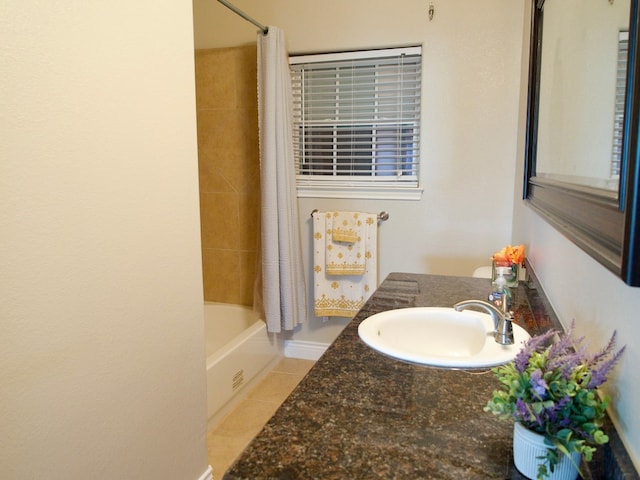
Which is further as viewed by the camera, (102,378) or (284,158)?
(284,158)

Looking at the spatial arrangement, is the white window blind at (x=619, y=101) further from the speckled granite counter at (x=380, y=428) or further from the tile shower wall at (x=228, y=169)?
the tile shower wall at (x=228, y=169)

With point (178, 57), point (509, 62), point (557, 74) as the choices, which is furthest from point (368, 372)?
point (509, 62)

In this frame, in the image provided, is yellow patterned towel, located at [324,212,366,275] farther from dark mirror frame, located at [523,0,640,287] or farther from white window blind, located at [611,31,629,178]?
white window blind, located at [611,31,629,178]

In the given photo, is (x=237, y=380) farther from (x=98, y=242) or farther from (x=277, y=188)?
(x=98, y=242)

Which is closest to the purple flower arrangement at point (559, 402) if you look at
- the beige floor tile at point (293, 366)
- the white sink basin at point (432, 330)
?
the white sink basin at point (432, 330)

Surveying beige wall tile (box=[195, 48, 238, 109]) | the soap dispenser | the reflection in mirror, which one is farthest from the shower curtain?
the reflection in mirror

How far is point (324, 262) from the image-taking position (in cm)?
291

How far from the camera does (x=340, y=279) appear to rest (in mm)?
2924

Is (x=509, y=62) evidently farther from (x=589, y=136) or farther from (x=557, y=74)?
(x=589, y=136)

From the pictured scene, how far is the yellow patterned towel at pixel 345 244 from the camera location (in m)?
2.82

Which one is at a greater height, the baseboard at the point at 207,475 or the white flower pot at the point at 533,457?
the white flower pot at the point at 533,457

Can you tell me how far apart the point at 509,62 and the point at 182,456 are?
246cm

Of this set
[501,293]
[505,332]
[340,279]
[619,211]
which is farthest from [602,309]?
[340,279]

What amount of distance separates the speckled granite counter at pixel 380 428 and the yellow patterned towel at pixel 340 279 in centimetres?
173
